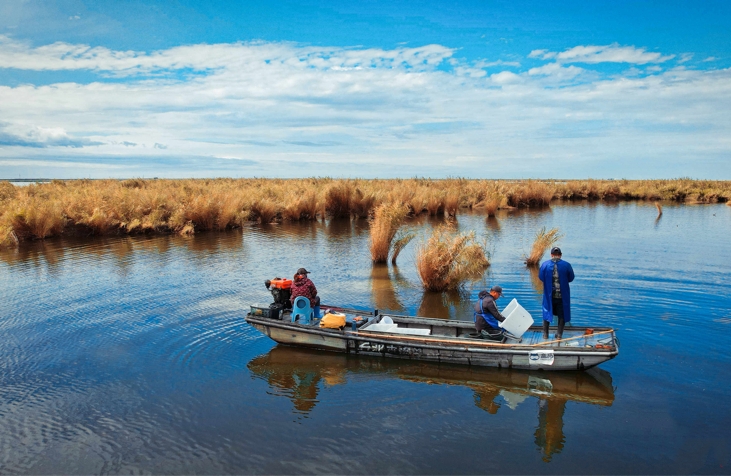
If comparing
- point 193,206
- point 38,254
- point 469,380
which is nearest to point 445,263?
point 469,380

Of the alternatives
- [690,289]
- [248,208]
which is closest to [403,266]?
[690,289]

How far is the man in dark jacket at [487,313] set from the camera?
10.4 m

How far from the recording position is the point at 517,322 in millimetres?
10523

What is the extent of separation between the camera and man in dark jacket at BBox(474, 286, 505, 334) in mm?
10438

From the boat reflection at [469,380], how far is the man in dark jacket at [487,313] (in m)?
0.90

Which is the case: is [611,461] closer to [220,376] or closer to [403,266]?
[220,376]

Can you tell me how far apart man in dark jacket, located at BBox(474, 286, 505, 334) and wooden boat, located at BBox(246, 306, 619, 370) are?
0.31 meters

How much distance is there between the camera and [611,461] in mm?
7090

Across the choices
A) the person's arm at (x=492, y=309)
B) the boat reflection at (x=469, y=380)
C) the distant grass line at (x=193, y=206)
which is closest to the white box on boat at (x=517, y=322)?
the person's arm at (x=492, y=309)

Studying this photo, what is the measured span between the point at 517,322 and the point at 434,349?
71.4 inches

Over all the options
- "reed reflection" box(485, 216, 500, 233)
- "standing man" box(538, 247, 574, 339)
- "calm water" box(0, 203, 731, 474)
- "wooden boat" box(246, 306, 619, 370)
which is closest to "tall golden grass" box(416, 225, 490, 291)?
"calm water" box(0, 203, 731, 474)

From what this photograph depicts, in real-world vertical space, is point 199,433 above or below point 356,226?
below

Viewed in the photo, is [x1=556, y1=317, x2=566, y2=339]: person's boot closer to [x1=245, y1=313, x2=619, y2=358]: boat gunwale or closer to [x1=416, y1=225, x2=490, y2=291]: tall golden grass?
[x1=245, y1=313, x2=619, y2=358]: boat gunwale

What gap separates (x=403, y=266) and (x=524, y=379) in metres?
10.4
